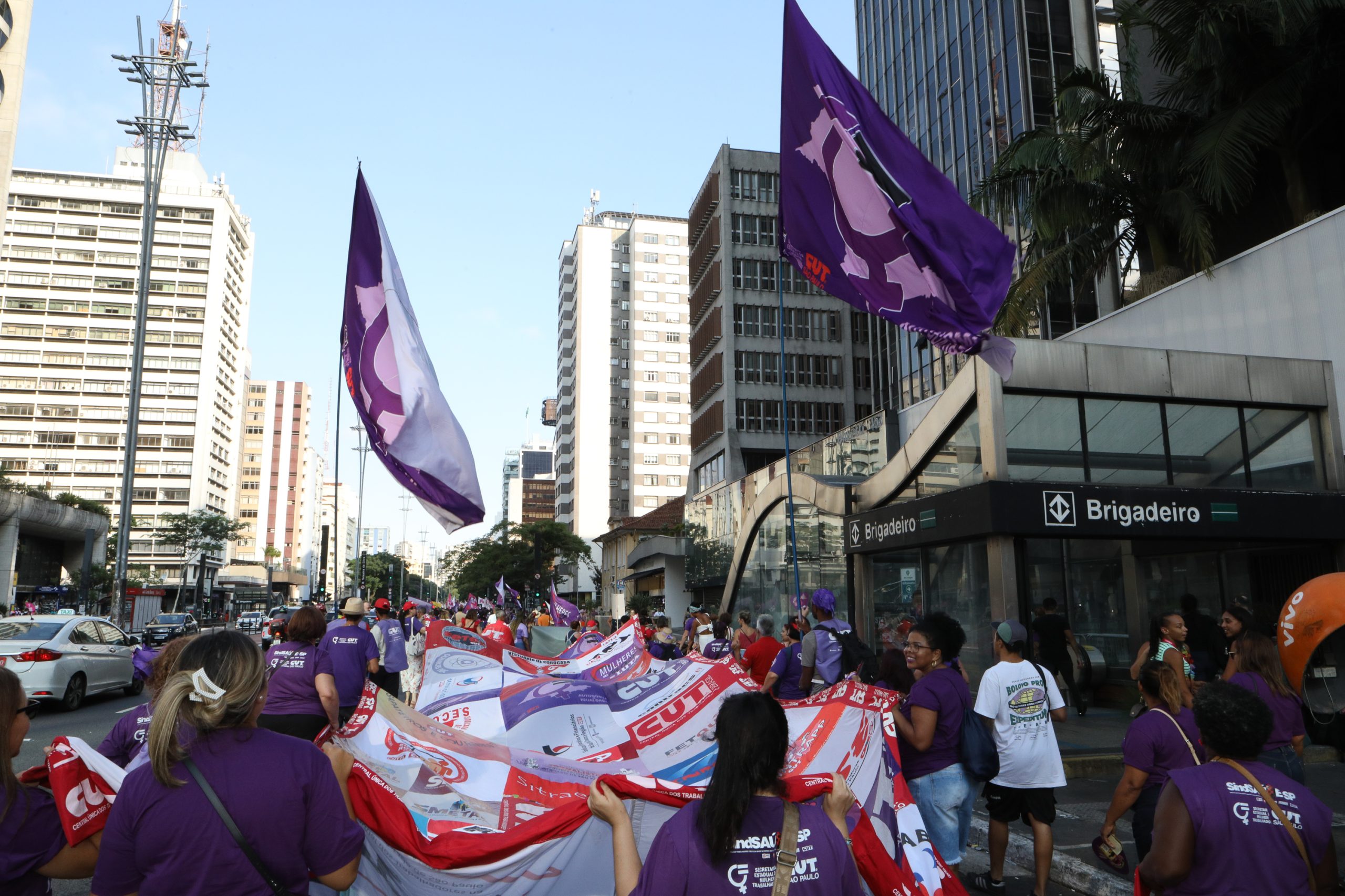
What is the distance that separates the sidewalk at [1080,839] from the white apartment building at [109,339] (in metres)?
114

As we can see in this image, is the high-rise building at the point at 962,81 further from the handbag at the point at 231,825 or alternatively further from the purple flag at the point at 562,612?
the handbag at the point at 231,825

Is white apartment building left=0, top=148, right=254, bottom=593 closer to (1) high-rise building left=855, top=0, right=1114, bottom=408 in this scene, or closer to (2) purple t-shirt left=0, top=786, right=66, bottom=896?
(1) high-rise building left=855, top=0, right=1114, bottom=408

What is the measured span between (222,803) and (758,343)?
2416 inches

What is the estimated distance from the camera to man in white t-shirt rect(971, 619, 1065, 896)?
6082mm

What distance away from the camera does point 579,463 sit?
111000 mm

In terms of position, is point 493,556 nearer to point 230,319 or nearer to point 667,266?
point 667,266

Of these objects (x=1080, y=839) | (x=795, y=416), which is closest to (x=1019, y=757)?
(x=1080, y=839)

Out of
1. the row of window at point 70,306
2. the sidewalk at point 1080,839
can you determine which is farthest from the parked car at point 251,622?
the row of window at point 70,306

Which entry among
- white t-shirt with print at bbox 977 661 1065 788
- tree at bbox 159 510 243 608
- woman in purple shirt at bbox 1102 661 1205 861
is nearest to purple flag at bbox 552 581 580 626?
white t-shirt with print at bbox 977 661 1065 788

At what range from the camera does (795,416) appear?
63188mm

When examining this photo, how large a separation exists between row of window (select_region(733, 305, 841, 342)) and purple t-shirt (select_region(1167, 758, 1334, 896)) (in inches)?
2346

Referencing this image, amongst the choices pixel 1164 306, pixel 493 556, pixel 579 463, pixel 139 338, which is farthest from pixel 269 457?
pixel 1164 306

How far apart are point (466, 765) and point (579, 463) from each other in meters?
106

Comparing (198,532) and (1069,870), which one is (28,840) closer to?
(1069,870)
